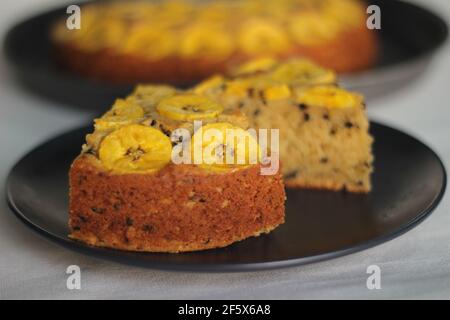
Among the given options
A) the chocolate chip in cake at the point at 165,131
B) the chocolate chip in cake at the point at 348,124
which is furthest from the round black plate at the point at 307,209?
the chocolate chip in cake at the point at 165,131

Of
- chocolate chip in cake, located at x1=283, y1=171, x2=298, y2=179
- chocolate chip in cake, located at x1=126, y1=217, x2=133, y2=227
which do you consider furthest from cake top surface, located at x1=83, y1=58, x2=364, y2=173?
chocolate chip in cake, located at x1=283, y1=171, x2=298, y2=179

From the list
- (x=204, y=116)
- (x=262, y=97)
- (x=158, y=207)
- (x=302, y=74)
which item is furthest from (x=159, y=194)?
(x=302, y=74)

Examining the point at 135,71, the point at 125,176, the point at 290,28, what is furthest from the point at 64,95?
the point at 125,176

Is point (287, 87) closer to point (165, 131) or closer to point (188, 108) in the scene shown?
point (188, 108)

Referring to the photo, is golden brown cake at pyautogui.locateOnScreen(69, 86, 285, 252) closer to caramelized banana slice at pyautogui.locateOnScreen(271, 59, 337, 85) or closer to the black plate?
caramelized banana slice at pyautogui.locateOnScreen(271, 59, 337, 85)

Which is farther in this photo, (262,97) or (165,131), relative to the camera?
(262,97)

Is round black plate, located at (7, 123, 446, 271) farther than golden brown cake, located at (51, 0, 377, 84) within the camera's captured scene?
No
